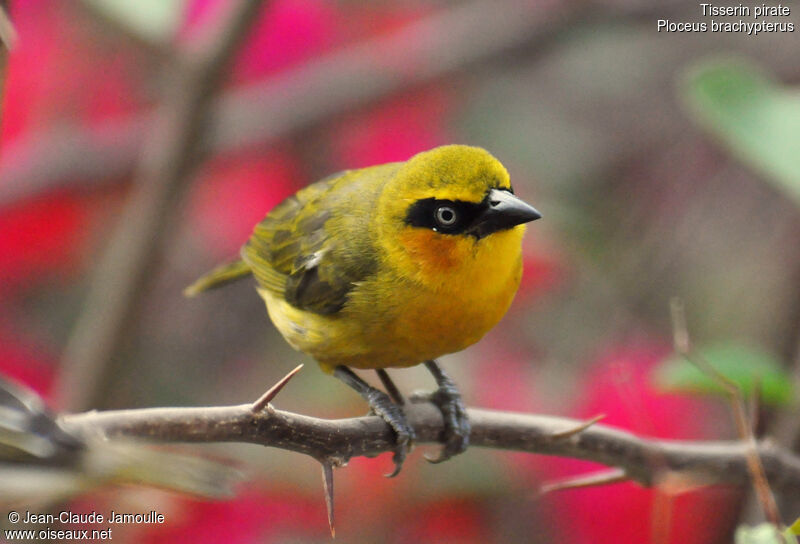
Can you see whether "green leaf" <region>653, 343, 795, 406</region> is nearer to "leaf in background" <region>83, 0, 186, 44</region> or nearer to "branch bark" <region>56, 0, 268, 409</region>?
"branch bark" <region>56, 0, 268, 409</region>

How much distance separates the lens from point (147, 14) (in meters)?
2.86

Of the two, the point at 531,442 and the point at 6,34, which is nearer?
the point at 6,34

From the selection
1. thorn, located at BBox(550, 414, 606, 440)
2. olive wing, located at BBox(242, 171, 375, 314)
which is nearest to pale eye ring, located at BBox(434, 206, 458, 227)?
olive wing, located at BBox(242, 171, 375, 314)

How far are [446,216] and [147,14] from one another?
1210 mm

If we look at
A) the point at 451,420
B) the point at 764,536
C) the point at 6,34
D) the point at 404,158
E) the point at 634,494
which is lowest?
the point at 634,494

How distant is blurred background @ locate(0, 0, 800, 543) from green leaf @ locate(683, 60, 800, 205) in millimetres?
589

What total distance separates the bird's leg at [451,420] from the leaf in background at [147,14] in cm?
140

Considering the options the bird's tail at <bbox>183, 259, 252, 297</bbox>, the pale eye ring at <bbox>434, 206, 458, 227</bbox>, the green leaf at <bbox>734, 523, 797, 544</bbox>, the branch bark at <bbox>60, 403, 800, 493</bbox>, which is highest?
the pale eye ring at <bbox>434, 206, 458, 227</bbox>

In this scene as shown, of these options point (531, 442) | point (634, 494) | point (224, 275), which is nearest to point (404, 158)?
point (224, 275)

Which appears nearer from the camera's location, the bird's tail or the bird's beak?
the bird's beak

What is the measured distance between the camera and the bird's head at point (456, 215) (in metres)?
2.27

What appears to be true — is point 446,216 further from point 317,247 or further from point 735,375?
point 735,375

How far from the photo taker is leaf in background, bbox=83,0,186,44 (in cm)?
287

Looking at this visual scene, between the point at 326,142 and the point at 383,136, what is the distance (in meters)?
0.50
